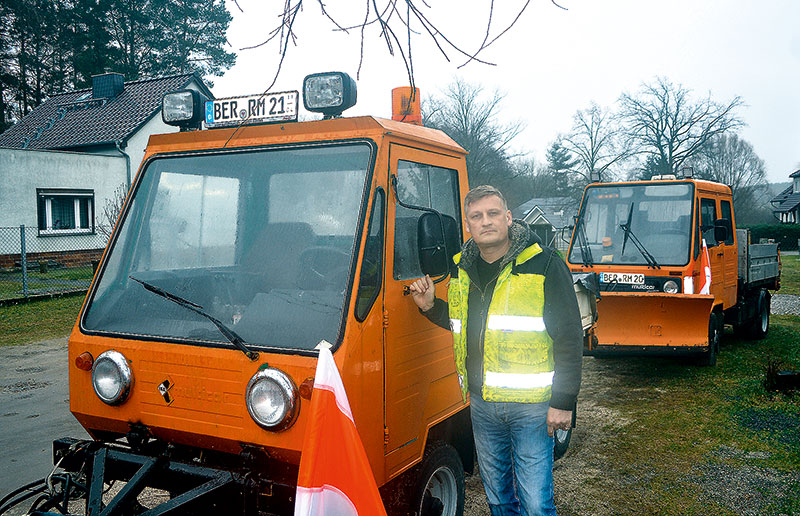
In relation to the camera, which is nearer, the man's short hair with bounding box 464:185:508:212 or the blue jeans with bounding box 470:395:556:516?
the blue jeans with bounding box 470:395:556:516

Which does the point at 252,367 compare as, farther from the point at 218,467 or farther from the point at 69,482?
the point at 69,482

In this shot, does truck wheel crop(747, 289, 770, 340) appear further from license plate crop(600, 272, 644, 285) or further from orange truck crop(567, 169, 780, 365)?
license plate crop(600, 272, 644, 285)

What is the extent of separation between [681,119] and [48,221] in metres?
41.0

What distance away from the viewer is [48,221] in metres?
22.1

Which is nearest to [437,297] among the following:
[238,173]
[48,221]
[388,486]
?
[388,486]

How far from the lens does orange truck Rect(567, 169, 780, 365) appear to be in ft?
25.1

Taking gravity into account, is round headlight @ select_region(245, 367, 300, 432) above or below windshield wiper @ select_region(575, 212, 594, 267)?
below

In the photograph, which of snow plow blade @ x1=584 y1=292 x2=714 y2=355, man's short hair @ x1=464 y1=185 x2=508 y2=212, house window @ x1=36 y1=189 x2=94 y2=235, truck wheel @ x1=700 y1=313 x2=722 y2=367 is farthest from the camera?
house window @ x1=36 y1=189 x2=94 y2=235

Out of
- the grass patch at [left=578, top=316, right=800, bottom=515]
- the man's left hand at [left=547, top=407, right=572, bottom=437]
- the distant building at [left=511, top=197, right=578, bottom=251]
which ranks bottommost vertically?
the grass patch at [left=578, top=316, right=800, bottom=515]

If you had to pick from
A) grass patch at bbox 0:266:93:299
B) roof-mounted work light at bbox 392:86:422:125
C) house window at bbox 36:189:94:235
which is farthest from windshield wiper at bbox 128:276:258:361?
house window at bbox 36:189:94:235

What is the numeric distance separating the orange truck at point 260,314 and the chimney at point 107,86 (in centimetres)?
2818

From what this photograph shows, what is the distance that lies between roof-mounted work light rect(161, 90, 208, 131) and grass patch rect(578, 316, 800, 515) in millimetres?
3708

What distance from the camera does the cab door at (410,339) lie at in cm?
289

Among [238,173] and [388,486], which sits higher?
[238,173]
